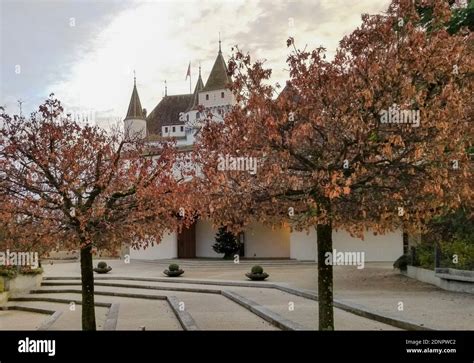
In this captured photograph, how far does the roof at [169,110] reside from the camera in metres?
42.5

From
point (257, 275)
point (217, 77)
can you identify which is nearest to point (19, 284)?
point (257, 275)

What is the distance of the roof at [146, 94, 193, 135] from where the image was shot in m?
42.5

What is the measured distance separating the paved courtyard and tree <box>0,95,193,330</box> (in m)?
2.30

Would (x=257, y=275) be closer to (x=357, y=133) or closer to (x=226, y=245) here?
(x=226, y=245)

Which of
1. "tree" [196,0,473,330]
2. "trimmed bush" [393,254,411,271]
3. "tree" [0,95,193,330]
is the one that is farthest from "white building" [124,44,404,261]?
"tree" [196,0,473,330]

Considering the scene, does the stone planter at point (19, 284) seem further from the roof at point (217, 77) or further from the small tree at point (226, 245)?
the roof at point (217, 77)

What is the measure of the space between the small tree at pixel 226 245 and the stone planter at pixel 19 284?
10.9 meters

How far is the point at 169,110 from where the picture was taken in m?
43.2

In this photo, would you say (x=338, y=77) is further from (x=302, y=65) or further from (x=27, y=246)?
(x=27, y=246)

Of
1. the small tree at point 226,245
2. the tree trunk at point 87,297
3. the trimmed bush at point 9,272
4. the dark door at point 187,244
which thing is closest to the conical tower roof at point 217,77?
the dark door at point 187,244

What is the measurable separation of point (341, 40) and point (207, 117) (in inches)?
85.9

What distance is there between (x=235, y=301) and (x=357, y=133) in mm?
8179
